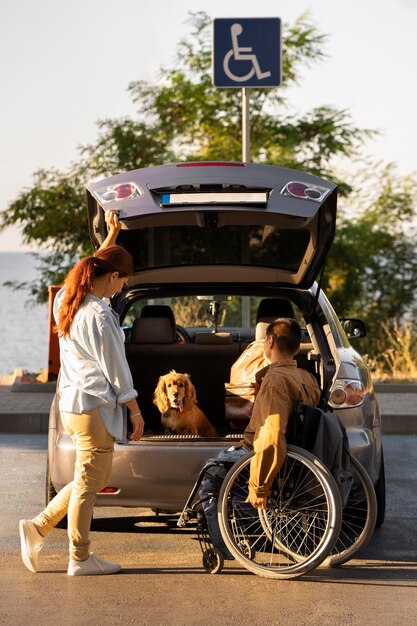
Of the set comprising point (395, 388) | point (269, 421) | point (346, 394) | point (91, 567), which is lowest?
point (91, 567)

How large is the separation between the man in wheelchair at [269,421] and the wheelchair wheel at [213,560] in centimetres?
12

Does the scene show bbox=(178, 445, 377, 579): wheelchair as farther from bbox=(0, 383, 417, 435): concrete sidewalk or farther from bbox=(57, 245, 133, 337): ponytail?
bbox=(0, 383, 417, 435): concrete sidewalk

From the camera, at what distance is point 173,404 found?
8.14 metres

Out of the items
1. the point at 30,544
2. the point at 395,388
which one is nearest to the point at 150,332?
the point at 30,544

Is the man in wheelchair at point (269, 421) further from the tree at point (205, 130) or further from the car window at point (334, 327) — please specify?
the tree at point (205, 130)

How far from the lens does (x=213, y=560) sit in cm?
694

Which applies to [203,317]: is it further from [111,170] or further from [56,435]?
[56,435]

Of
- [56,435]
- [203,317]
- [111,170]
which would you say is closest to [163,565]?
[56,435]

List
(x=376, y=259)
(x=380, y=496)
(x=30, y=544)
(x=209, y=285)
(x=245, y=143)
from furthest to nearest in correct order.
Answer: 1. (x=376, y=259)
2. (x=245, y=143)
3. (x=209, y=285)
4. (x=380, y=496)
5. (x=30, y=544)

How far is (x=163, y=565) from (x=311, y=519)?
845mm

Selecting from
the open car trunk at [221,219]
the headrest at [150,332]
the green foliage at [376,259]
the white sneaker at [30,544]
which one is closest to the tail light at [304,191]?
the open car trunk at [221,219]

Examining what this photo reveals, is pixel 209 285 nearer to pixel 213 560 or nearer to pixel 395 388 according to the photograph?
pixel 213 560

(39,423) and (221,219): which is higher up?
(221,219)

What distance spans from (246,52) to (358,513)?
8.36 metres
